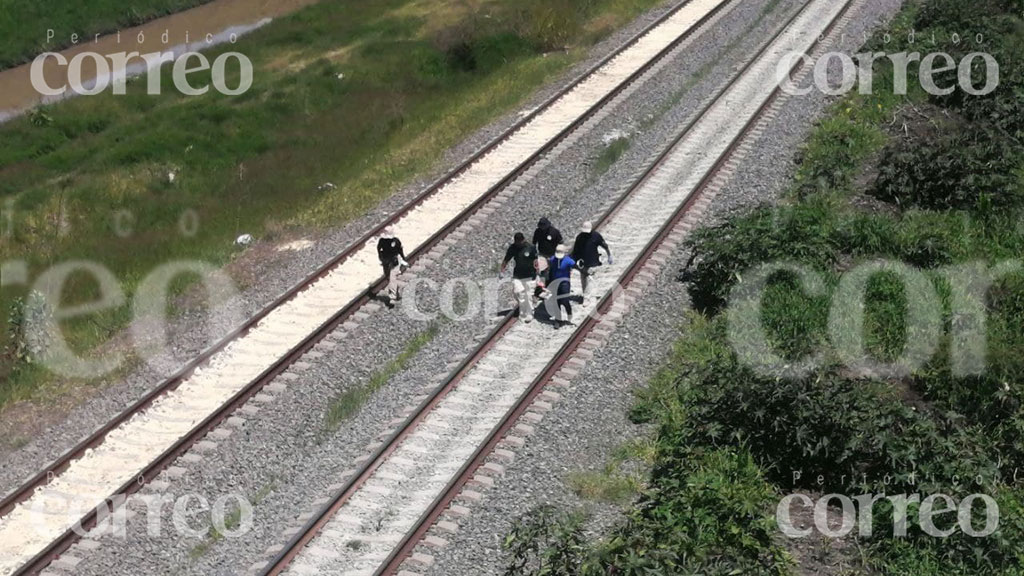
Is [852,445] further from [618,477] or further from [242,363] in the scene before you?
[242,363]

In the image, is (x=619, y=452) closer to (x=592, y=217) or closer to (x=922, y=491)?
(x=922, y=491)

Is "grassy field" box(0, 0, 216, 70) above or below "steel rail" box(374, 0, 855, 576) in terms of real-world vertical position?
above

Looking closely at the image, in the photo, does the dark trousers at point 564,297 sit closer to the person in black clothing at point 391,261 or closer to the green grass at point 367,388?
the green grass at point 367,388

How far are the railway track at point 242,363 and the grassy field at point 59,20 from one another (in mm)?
26444

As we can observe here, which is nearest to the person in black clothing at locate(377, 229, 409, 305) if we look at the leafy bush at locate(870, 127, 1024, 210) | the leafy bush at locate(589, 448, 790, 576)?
the leafy bush at locate(589, 448, 790, 576)

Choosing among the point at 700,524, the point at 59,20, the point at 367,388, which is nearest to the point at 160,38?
the point at 59,20

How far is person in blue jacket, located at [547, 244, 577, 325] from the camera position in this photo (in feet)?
54.0

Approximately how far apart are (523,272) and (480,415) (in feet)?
10.5

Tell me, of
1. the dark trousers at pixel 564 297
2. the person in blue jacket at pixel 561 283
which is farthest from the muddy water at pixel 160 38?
the dark trousers at pixel 564 297

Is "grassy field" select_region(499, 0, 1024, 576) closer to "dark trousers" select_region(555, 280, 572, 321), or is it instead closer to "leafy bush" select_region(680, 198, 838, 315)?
"leafy bush" select_region(680, 198, 838, 315)

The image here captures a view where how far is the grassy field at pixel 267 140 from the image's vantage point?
70.9 ft

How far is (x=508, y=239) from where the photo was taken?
778 inches

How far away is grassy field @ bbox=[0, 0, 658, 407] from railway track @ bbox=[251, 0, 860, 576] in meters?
5.95

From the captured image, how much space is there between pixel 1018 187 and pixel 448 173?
1111 centimetres
